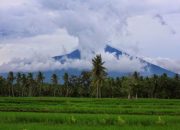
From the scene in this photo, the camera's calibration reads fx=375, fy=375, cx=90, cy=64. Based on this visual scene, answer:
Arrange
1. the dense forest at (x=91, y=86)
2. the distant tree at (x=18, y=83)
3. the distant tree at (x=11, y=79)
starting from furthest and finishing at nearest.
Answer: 1. the distant tree at (x=18, y=83)
2. the distant tree at (x=11, y=79)
3. the dense forest at (x=91, y=86)

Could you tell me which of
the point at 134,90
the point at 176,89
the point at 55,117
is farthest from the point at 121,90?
the point at 55,117

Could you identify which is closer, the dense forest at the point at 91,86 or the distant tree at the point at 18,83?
the dense forest at the point at 91,86

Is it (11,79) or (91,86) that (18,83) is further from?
(91,86)

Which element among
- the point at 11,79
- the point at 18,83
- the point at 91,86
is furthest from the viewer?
the point at 18,83

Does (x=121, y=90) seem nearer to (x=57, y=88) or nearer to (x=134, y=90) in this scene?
(x=134, y=90)

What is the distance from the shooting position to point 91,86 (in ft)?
460

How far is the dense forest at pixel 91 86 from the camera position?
127 meters

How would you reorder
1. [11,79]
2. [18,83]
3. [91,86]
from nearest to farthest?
[91,86] < [11,79] < [18,83]

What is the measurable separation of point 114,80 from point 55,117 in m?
115

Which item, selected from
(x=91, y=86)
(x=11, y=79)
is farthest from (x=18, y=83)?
(x=91, y=86)

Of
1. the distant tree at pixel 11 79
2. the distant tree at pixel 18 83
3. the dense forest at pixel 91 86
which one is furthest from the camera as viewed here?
the distant tree at pixel 18 83

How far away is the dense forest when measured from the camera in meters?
127

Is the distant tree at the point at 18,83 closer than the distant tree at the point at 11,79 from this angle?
No

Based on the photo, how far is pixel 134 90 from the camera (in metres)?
123
